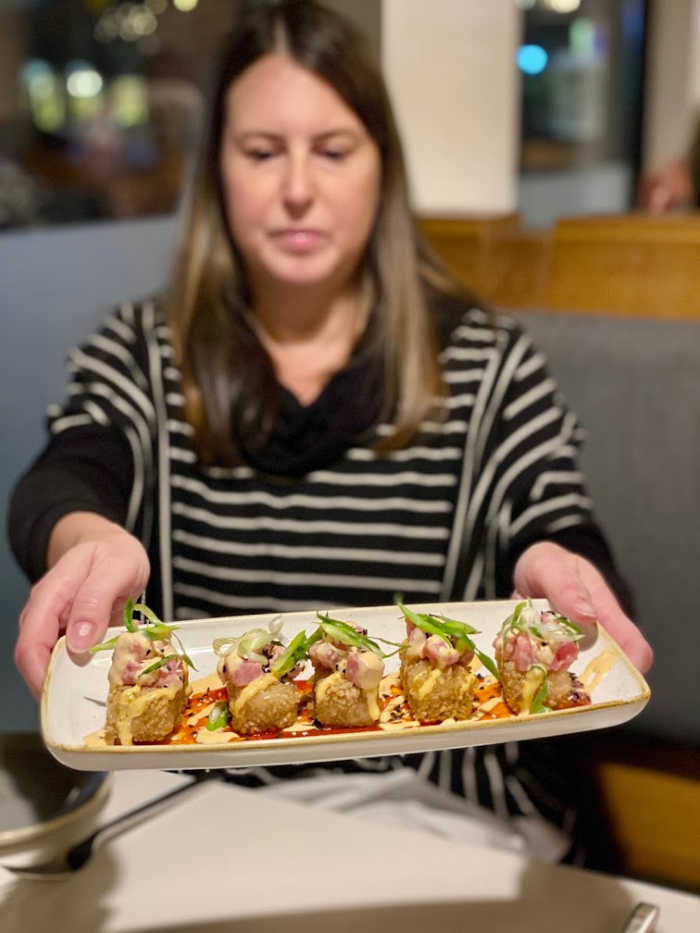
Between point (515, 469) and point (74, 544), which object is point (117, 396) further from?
point (515, 469)

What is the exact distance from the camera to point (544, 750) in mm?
1444

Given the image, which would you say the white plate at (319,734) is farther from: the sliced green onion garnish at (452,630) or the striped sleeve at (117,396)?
the striped sleeve at (117,396)

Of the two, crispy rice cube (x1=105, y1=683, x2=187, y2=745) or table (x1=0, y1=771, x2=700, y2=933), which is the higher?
crispy rice cube (x1=105, y1=683, x2=187, y2=745)

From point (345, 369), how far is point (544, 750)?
58 cm

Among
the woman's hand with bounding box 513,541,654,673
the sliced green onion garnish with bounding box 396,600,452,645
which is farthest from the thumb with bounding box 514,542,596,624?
the sliced green onion garnish with bounding box 396,600,452,645

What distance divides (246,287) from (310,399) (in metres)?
0.21

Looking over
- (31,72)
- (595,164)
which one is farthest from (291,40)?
(595,164)

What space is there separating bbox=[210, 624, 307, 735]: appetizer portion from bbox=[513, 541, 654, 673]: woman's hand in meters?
0.22

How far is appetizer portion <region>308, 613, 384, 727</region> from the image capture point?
31.6 inches

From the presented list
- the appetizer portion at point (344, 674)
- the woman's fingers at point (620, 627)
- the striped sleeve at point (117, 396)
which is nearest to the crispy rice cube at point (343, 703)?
the appetizer portion at point (344, 674)

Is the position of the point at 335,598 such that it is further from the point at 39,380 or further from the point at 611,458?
the point at 39,380

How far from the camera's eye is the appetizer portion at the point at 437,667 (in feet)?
2.61

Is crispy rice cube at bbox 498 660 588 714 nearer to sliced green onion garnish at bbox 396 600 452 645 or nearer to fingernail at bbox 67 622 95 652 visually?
sliced green onion garnish at bbox 396 600 452 645

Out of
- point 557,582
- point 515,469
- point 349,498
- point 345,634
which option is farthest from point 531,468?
point 345,634
